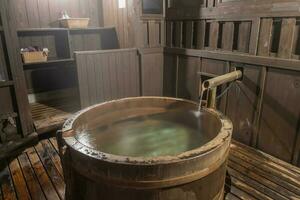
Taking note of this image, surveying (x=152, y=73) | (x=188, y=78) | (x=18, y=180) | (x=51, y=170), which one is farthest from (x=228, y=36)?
(x=18, y=180)

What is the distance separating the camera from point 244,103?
2.96m

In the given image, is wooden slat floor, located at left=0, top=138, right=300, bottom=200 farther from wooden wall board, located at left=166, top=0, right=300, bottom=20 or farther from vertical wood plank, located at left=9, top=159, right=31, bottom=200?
wooden wall board, located at left=166, top=0, right=300, bottom=20

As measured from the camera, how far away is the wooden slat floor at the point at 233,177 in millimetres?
2156

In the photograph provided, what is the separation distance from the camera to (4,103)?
289 cm

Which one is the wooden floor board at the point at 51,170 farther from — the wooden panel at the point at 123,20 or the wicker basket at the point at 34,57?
Answer: the wooden panel at the point at 123,20

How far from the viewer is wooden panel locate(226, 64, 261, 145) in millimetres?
2812

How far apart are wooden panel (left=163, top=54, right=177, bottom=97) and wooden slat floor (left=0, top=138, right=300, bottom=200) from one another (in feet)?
5.35

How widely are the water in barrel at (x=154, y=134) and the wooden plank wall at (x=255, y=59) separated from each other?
93 cm

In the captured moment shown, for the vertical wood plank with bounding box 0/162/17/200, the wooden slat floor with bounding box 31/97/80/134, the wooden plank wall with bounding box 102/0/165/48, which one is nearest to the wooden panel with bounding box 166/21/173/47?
the wooden plank wall with bounding box 102/0/165/48

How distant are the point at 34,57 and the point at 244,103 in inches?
135

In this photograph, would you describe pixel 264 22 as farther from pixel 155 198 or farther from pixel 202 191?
pixel 155 198

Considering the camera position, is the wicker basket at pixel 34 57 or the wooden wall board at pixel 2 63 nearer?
the wooden wall board at pixel 2 63

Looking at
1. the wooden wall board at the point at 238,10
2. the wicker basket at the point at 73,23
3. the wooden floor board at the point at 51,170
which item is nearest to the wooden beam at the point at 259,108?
the wooden wall board at the point at 238,10

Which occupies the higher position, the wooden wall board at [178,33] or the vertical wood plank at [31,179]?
the wooden wall board at [178,33]
